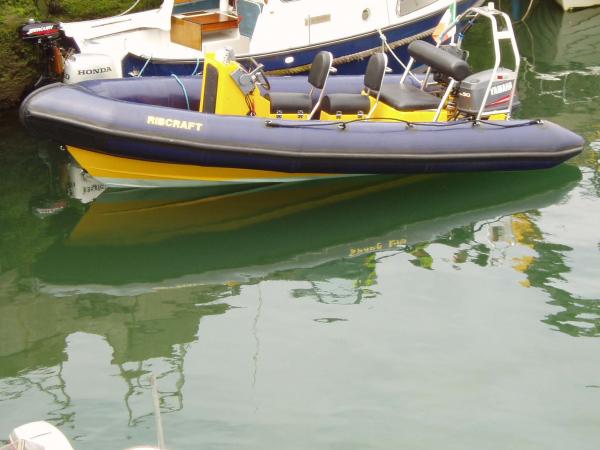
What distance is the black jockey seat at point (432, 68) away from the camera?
8.30 m

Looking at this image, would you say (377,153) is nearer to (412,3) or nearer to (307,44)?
(307,44)

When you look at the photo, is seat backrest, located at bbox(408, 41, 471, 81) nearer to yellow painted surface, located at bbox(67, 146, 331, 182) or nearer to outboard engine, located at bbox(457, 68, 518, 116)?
outboard engine, located at bbox(457, 68, 518, 116)

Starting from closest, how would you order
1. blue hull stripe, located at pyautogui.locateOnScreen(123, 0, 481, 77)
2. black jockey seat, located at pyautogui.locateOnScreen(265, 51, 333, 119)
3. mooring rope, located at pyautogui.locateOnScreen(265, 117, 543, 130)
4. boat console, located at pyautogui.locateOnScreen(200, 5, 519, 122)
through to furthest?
mooring rope, located at pyautogui.locateOnScreen(265, 117, 543, 130) < boat console, located at pyautogui.locateOnScreen(200, 5, 519, 122) < black jockey seat, located at pyautogui.locateOnScreen(265, 51, 333, 119) < blue hull stripe, located at pyautogui.locateOnScreen(123, 0, 481, 77)

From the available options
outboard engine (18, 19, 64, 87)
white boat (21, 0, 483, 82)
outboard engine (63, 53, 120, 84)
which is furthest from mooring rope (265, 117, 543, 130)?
outboard engine (18, 19, 64, 87)

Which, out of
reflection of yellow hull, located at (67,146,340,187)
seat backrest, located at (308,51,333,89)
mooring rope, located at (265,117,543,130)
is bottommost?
reflection of yellow hull, located at (67,146,340,187)

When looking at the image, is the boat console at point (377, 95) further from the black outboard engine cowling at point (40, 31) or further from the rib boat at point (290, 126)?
the black outboard engine cowling at point (40, 31)

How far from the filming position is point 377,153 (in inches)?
312

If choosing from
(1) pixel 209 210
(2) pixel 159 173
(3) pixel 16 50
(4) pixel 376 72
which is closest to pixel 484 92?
(4) pixel 376 72

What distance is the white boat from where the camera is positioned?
957 centimetres

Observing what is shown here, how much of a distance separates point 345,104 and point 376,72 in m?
0.37

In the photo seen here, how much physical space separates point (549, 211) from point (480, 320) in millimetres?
2048

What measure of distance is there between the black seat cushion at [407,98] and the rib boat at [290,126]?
12 mm

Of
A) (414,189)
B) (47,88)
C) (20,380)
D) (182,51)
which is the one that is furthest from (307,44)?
(20,380)

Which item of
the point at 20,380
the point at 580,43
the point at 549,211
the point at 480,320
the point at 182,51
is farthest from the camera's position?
the point at 580,43
